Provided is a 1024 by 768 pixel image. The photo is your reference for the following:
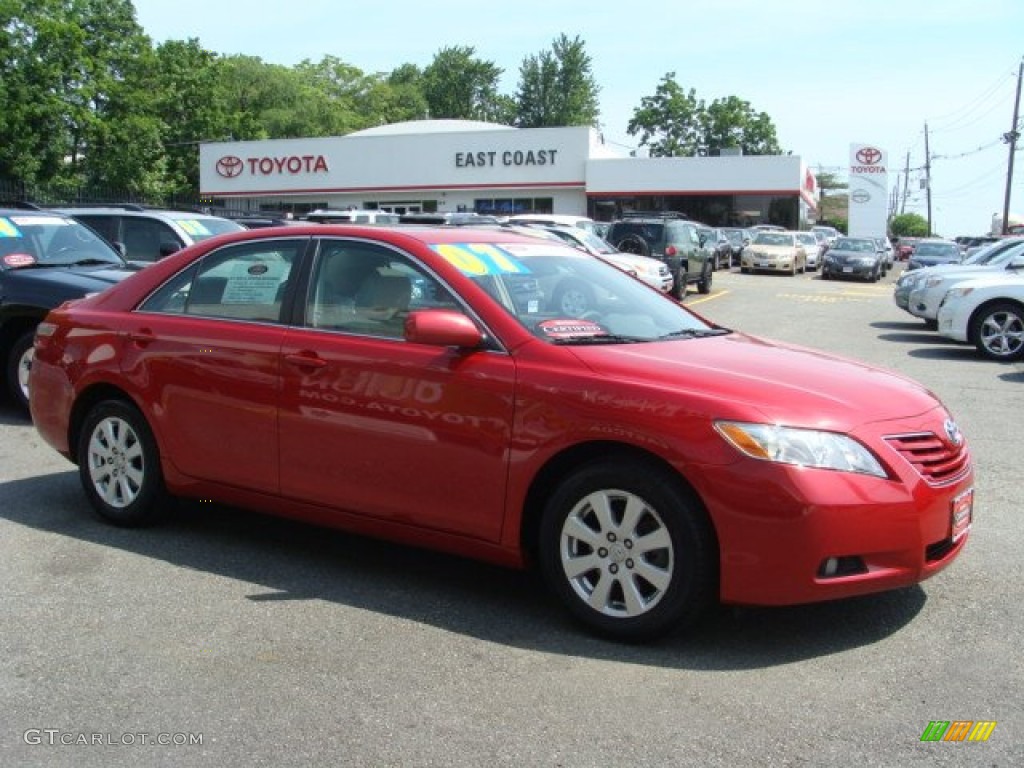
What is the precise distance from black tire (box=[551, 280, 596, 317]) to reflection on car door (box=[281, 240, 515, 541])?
20.5 inches

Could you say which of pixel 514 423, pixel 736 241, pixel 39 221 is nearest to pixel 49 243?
pixel 39 221

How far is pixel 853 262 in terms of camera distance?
114 feet

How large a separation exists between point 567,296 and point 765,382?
114 centimetres

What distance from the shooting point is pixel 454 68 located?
350ft

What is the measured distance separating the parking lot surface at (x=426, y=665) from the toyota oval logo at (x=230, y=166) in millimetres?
51213

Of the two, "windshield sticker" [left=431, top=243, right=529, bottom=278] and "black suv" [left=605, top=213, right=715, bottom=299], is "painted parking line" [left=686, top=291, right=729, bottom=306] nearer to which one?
"black suv" [left=605, top=213, right=715, bottom=299]

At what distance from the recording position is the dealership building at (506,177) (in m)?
48.8

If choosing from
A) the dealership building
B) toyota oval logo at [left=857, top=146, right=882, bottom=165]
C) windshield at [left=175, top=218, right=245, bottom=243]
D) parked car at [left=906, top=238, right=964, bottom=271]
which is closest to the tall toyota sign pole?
toyota oval logo at [left=857, top=146, right=882, bottom=165]

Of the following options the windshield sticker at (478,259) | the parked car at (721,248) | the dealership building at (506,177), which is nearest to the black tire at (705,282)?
the parked car at (721,248)

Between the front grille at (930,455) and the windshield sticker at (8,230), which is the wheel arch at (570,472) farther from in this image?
the windshield sticker at (8,230)

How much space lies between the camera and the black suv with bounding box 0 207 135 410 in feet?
28.5

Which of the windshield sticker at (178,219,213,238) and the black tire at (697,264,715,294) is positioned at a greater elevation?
the windshield sticker at (178,219,213,238)

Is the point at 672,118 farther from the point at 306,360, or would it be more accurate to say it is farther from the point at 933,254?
the point at 306,360

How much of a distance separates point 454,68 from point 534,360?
107m
